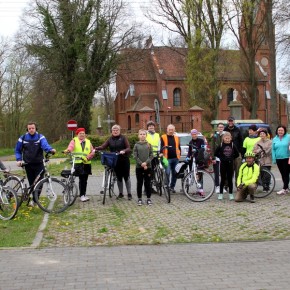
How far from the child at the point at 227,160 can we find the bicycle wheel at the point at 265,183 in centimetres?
90

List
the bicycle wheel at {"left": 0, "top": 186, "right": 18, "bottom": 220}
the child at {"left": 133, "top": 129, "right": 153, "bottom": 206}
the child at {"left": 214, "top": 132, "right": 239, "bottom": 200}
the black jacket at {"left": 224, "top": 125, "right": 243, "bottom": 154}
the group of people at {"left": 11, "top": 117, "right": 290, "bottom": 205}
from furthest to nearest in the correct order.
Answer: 1. the black jacket at {"left": 224, "top": 125, "right": 243, "bottom": 154}
2. the child at {"left": 214, "top": 132, "right": 239, "bottom": 200}
3. the child at {"left": 133, "top": 129, "right": 153, "bottom": 206}
4. the group of people at {"left": 11, "top": 117, "right": 290, "bottom": 205}
5. the bicycle wheel at {"left": 0, "top": 186, "right": 18, "bottom": 220}

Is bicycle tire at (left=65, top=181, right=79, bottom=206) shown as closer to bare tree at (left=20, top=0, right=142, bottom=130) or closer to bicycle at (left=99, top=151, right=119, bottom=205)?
bicycle at (left=99, top=151, right=119, bottom=205)

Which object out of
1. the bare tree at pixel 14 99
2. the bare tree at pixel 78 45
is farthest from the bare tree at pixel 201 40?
the bare tree at pixel 14 99

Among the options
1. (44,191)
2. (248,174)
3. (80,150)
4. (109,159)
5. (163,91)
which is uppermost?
(163,91)

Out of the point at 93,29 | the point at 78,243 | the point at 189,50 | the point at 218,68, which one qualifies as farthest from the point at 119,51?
the point at 78,243

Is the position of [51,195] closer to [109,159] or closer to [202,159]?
[109,159]

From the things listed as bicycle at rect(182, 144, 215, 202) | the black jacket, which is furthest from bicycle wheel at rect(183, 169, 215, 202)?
the black jacket

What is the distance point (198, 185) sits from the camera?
10938mm

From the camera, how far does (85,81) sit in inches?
1594

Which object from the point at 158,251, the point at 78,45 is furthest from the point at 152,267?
the point at 78,45

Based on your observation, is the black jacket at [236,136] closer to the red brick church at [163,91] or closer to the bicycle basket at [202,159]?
the bicycle basket at [202,159]

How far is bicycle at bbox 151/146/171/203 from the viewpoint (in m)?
10.8

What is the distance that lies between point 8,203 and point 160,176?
3.83 m

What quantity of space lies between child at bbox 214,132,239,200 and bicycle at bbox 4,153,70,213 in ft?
12.7
